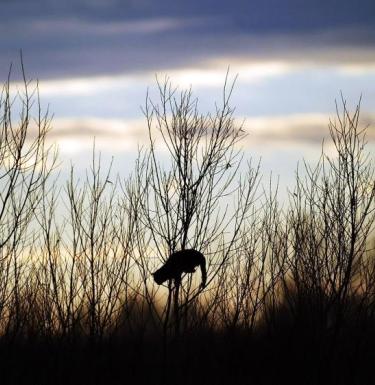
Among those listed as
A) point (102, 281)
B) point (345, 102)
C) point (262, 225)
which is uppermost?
point (345, 102)

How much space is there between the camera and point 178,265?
15109 millimetres

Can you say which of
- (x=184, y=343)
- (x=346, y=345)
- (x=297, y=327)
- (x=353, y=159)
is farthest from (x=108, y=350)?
(x=353, y=159)

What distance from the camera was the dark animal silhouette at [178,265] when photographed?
15070 millimetres

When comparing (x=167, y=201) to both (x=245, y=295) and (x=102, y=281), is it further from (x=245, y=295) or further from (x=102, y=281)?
(x=245, y=295)

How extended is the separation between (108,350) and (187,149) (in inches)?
252

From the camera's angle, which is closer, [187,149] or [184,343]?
[187,149]

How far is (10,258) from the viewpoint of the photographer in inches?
627

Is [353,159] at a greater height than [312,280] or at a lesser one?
greater

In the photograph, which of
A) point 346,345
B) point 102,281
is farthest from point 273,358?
point 102,281

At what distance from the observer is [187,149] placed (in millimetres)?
16109

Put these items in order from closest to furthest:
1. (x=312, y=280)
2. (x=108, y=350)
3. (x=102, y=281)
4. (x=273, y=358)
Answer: (x=102, y=281) < (x=312, y=280) < (x=108, y=350) < (x=273, y=358)

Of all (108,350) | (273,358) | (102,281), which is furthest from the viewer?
(273,358)

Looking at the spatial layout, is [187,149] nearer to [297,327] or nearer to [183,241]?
[183,241]

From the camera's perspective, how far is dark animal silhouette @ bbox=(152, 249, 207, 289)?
15070 mm
